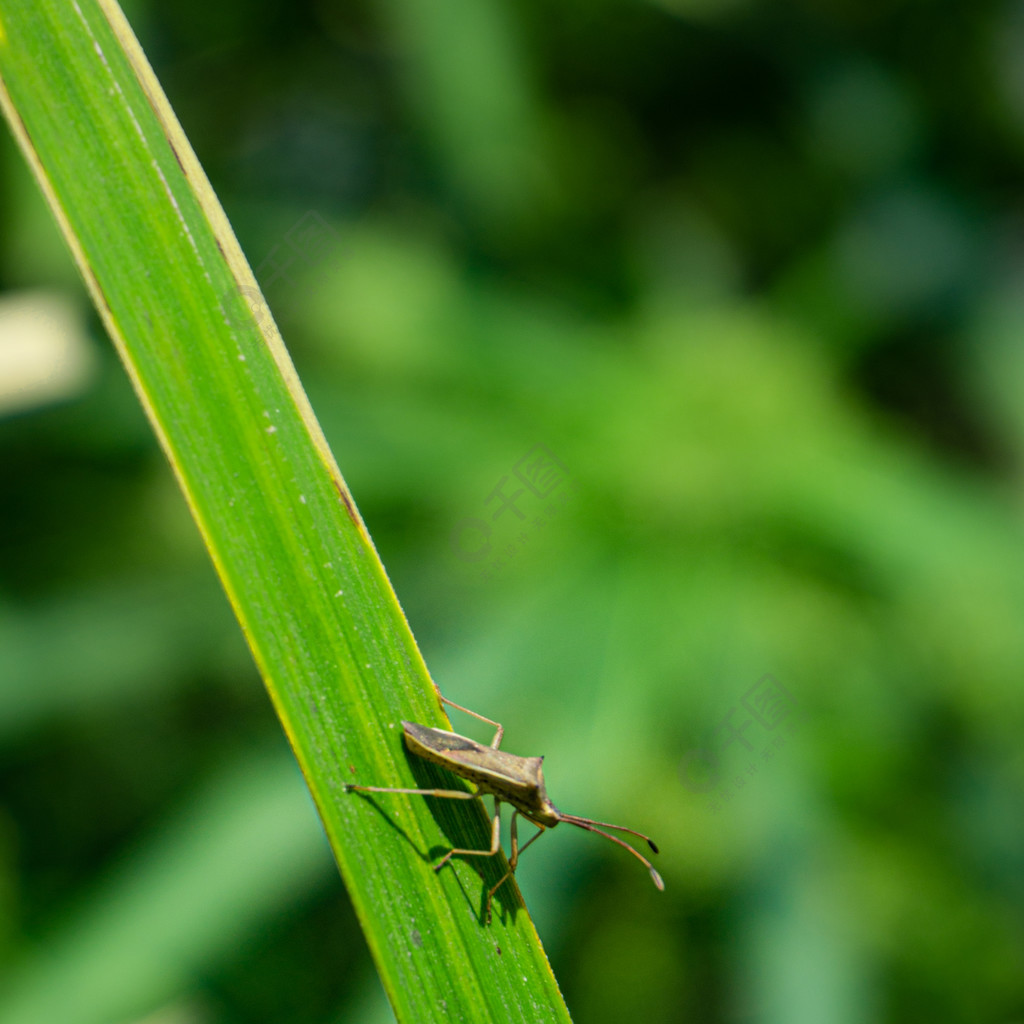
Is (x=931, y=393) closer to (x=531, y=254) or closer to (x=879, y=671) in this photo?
(x=879, y=671)

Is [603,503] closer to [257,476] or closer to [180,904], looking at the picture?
[180,904]

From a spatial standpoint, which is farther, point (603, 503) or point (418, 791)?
point (603, 503)

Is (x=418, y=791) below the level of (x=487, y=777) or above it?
above

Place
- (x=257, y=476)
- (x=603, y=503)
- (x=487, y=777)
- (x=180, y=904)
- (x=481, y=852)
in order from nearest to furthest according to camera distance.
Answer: (x=257, y=476)
(x=481, y=852)
(x=487, y=777)
(x=180, y=904)
(x=603, y=503)

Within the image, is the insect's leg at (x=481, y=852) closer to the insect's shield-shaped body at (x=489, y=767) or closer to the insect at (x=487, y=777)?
the insect at (x=487, y=777)

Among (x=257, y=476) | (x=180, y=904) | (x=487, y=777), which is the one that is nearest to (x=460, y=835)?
(x=487, y=777)

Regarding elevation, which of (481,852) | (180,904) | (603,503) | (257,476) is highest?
(257,476)

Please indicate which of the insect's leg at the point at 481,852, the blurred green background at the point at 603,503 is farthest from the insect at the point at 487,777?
the blurred green background at the point at 603,503

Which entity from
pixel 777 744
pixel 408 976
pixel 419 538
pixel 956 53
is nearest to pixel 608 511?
pixel 419 538
